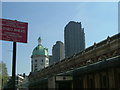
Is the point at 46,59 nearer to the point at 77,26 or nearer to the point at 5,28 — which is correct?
the point at 77,26

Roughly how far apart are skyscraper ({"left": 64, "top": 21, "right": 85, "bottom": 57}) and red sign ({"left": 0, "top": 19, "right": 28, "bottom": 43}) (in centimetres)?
9021

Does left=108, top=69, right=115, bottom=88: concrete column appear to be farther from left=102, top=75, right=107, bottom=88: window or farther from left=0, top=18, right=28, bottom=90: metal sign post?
left=0, top=18, right=28, bottom=90: metal sign post

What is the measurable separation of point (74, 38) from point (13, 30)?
98225 mm

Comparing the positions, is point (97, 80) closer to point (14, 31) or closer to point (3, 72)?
point (14, 31)

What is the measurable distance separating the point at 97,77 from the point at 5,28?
14.8m

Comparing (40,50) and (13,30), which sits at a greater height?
(40,50)

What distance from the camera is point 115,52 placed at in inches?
1364

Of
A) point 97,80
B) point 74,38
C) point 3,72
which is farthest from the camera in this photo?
point 74,38

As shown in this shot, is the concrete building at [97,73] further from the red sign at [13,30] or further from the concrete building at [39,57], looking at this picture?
the concrete building at [39,57]

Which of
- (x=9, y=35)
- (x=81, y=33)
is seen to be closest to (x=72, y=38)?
(x=81, y=33)

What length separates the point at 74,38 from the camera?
414 ft

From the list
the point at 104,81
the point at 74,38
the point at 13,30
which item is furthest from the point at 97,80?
the point at 74,38

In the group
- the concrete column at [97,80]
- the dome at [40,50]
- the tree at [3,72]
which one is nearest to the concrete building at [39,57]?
the dome at [40,50]

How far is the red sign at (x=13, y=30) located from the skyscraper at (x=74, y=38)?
90.2 metres
